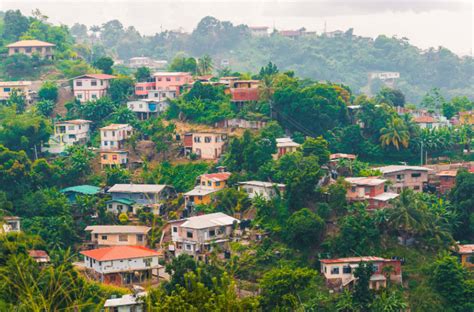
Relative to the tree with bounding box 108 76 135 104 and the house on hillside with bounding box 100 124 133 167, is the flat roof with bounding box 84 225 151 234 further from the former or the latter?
the tree with bounding box 108 76 135 104

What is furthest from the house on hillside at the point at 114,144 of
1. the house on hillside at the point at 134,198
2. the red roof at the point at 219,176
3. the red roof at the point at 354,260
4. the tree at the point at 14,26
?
the tree at the point at 14,26

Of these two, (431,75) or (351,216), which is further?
(431,75)

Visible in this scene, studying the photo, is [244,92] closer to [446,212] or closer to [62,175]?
[62,175]

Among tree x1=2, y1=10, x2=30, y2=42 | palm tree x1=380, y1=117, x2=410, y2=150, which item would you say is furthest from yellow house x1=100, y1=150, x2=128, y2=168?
tree x1=2, y1=10, x2=30, y2=42

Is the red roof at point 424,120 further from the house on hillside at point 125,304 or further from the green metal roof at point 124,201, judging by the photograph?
the house on hillside at point 125,304

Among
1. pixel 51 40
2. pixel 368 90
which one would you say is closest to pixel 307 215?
pixel 51 40

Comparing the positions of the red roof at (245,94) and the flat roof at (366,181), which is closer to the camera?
the flat roof at (366,181)

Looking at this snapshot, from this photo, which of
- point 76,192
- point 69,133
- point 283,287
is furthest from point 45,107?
point 283,287
